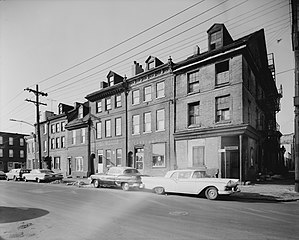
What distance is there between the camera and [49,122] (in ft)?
143

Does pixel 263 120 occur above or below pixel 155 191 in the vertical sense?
above

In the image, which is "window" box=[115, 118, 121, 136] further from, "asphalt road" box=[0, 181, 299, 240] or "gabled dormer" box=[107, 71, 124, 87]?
"asphalt road" box=[0, 181, 299, 240]

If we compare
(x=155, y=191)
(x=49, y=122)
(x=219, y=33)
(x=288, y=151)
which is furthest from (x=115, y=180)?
(x=288, y=151)

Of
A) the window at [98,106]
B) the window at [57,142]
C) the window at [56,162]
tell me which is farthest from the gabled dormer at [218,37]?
the window at [56,162]

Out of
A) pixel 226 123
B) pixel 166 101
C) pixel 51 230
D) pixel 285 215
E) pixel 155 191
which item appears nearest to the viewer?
pixel 51 230

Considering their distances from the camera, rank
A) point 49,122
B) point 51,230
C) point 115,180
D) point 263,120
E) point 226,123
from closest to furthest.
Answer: point 51,230
point 115,180
point 226,123
point 263,120
point 49,122

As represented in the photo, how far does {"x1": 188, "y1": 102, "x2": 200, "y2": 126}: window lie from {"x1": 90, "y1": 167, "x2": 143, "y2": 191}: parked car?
696 centimetres

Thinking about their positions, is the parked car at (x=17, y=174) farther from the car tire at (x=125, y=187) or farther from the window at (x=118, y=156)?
the car tire at (x=125, y=187)

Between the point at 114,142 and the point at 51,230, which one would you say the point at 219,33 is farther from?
the point at 51,230

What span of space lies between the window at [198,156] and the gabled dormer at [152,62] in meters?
10.3

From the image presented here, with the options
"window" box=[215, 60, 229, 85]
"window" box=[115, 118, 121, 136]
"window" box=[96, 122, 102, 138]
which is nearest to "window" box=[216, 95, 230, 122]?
"window" box=[215, 60, 229, 85]

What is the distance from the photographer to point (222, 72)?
20953mm

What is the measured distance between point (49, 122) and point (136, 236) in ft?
135

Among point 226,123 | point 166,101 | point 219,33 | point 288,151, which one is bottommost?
point 288,151
